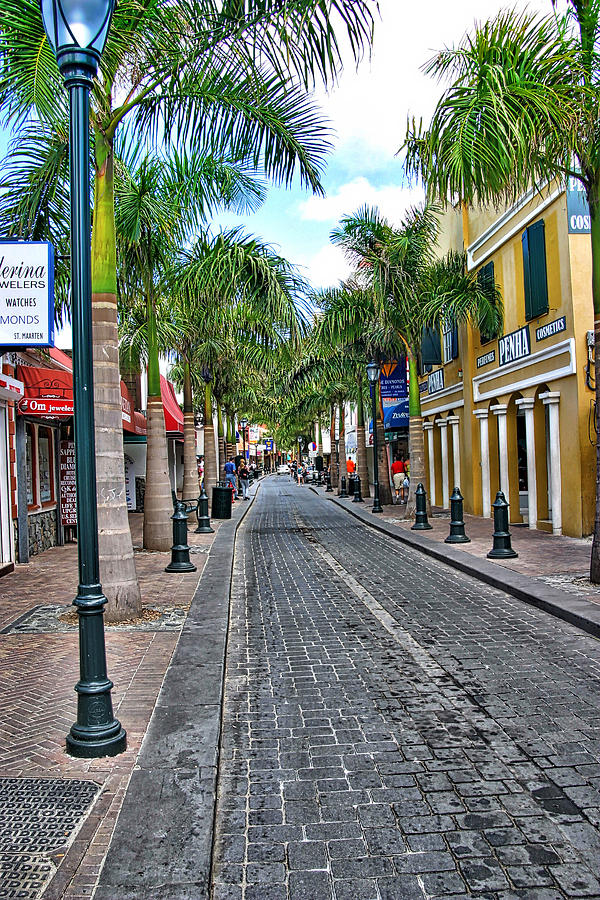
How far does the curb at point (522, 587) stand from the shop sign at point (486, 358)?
6431 millimetres

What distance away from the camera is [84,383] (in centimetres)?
459

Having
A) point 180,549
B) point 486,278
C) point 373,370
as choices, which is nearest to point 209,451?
point 373,370

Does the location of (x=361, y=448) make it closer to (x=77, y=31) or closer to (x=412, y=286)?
(x=412, y=286)

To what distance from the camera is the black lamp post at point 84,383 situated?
4.53 meters

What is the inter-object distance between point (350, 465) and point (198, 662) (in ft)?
114

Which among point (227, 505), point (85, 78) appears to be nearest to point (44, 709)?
point (85, 78)

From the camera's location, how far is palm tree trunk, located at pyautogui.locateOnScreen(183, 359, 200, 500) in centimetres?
2130

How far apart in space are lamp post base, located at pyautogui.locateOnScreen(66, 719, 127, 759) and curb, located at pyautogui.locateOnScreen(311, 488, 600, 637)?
15.6 ft

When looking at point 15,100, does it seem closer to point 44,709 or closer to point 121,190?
point 121,190

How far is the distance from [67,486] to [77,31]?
525 inches

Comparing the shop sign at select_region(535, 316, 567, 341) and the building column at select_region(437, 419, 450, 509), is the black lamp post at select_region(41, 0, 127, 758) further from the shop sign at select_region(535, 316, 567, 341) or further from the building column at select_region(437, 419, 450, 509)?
the building column at select_region(437, 419, 450, 509)

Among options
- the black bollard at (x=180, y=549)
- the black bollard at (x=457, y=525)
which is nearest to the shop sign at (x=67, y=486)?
the black bollard at (x=180, y=549)

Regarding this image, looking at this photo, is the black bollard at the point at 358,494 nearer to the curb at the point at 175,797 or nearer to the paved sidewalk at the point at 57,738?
the paved sidewalk at the point at 57,738

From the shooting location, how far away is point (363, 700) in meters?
5.66
